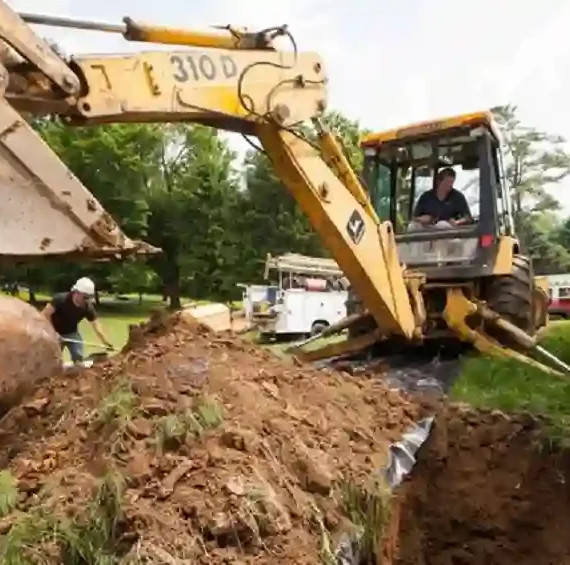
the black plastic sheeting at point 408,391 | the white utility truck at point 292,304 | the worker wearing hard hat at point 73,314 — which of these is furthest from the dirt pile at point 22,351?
the white utility truck at point 292,304

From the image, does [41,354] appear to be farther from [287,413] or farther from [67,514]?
[67,514]

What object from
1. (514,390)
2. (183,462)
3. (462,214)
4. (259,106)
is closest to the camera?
(183,462)

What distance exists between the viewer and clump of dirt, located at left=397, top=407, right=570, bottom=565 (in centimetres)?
463

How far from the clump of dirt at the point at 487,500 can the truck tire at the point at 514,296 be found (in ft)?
8.63

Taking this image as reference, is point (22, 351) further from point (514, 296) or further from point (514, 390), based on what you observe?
point (514, 296)

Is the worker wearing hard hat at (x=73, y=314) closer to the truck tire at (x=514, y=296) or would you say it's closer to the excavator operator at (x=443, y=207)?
the excavator operator at (x=443, y=207)

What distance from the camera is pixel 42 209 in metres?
3.78

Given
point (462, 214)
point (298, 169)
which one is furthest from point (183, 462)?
point (462, 214)

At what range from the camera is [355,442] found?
4.47m

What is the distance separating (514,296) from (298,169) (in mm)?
2561

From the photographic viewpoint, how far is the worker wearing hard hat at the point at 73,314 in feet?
28.0

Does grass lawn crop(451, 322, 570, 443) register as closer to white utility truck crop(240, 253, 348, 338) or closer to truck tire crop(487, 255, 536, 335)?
truck tire crop(487, 255, 536, 335)

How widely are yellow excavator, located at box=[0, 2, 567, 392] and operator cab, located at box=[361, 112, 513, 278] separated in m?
0.01

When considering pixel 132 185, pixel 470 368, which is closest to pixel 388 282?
pixel 470 368
